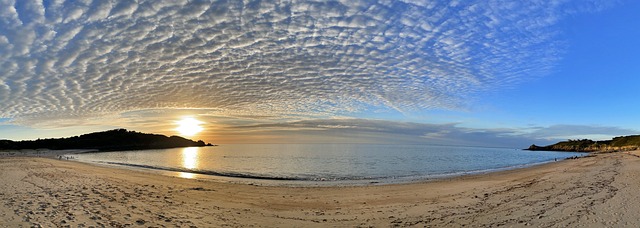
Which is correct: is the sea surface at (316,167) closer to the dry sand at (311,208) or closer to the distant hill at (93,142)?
the dry sand at (311,208)

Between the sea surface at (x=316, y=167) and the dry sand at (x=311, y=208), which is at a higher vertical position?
the dry sand at (x=311, y=208)

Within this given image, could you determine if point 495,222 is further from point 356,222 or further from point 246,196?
point 246,196

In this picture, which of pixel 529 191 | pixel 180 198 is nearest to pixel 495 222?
pixel 529 191

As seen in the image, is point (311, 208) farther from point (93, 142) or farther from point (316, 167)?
point (93, 142)

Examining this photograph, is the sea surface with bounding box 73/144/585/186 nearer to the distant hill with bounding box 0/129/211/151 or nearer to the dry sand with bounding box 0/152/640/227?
the dry sand with bounding box 0/152/640/227

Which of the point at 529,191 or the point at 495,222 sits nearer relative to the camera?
the point at 495,222

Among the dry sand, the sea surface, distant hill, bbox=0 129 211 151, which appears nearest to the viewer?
the dry sand

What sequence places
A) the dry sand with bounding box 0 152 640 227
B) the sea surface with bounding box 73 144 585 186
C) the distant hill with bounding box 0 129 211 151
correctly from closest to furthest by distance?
the dry sand with bounding box 0 152 640 227 → the sea surface with bounding box 73 144 585 186 → the distant hill with bounding box 0 129 211 151

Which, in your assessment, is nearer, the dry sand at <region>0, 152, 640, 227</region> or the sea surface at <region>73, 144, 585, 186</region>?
the dry sand at <region>0, 152, 640, 227</region>

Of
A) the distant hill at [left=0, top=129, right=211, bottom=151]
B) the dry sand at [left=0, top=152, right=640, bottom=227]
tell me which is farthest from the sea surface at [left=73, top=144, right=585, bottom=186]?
the distant hill at [left=0, top=129, right=211, bottom=151]

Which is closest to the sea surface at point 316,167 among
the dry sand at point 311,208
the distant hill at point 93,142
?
the dry sand at point 311,208

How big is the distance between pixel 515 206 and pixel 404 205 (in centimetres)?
468

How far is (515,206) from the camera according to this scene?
13812 millimetres

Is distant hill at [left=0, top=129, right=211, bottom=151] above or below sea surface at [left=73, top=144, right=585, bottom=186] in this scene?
above
